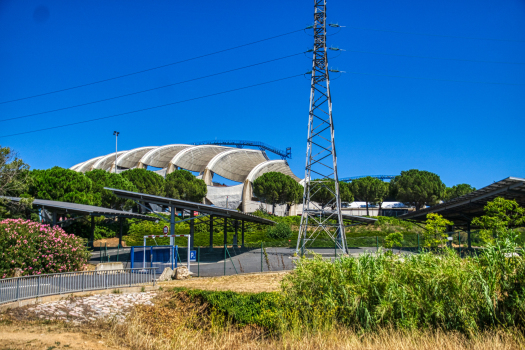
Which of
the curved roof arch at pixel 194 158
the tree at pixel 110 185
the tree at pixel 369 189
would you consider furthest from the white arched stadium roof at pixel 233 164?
the tree at pixel 110 185

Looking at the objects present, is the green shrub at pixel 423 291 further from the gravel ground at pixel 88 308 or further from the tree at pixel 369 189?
the tree at pixel 369 189

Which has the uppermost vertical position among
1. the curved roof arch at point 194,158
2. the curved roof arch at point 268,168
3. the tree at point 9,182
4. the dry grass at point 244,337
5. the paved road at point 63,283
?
the curved roof arch at point 194,158

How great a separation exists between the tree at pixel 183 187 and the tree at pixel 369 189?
28915 millimetres

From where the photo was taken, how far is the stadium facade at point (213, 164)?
256ft

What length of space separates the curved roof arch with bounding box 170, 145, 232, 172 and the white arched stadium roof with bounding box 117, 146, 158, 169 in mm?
13230

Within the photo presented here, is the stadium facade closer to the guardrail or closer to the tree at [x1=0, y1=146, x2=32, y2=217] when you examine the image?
the tree at [x1=0, y1=146, x2=32, y2=217]

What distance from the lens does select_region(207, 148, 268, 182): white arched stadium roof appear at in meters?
81.1

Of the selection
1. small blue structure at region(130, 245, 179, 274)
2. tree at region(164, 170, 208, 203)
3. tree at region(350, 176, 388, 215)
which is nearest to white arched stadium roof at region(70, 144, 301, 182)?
tree at region(164, 170, 208, 203)

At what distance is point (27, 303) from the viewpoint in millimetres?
11727

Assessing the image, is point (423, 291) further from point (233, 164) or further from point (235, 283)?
point (233, 164)

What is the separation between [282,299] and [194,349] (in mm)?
2358

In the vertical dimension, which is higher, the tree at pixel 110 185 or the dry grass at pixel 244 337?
the tree at pixel 110 185

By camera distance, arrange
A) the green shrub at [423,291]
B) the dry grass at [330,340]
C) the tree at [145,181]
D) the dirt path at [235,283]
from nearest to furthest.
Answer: the dry grass at [330,340], the green shrub at [423,291], the dirt path at [235,283], the tree at [145,181]

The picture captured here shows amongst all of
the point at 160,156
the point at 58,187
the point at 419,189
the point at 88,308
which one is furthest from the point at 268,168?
the point at 88,308
